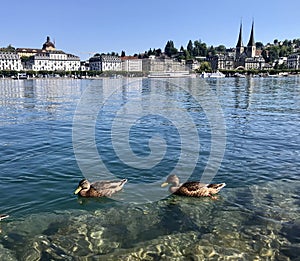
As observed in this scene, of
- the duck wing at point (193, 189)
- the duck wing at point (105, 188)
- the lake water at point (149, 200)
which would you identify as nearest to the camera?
the lake water at point (149, 200)

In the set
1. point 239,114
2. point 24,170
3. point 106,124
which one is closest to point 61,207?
point 24,170

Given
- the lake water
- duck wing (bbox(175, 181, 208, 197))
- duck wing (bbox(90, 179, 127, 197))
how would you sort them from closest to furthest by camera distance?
1. the lake water
2. duck wing (bbox(175, 181, 208, 197))
3. duck wing (bbox(90, 179, 127, 197))

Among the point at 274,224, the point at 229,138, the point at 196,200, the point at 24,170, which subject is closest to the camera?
the point at 274,224

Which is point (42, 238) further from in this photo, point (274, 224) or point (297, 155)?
point (297, 155)

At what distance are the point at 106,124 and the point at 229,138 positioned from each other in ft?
31.2

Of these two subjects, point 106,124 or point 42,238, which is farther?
point 106,124

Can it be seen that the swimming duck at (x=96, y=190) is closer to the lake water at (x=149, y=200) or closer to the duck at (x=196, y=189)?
the lake water at (x=149, y=200)

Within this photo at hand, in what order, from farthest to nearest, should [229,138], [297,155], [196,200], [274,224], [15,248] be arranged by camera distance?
1. [229,138]
2. [297,155]
3. [196,200]
4. [274,224]
5. [15,248]

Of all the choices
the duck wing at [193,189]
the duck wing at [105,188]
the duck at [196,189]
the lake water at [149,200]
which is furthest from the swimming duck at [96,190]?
the duck wing at [193,189]

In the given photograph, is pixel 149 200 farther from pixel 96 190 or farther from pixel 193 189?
pixel 96 190

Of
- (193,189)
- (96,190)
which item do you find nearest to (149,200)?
(193,189)

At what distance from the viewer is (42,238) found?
734 cm

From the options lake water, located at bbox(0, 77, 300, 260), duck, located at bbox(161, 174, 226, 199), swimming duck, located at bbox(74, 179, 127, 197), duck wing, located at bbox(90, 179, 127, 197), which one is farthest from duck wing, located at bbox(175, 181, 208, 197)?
swimming duck, located at bbox(74, 179, 127, 197)

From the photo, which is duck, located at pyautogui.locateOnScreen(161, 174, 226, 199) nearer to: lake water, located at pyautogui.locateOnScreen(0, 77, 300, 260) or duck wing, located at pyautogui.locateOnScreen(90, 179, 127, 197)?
lake water, located at pyautogui.locateOnScreen(0, 77, 300, 260)
